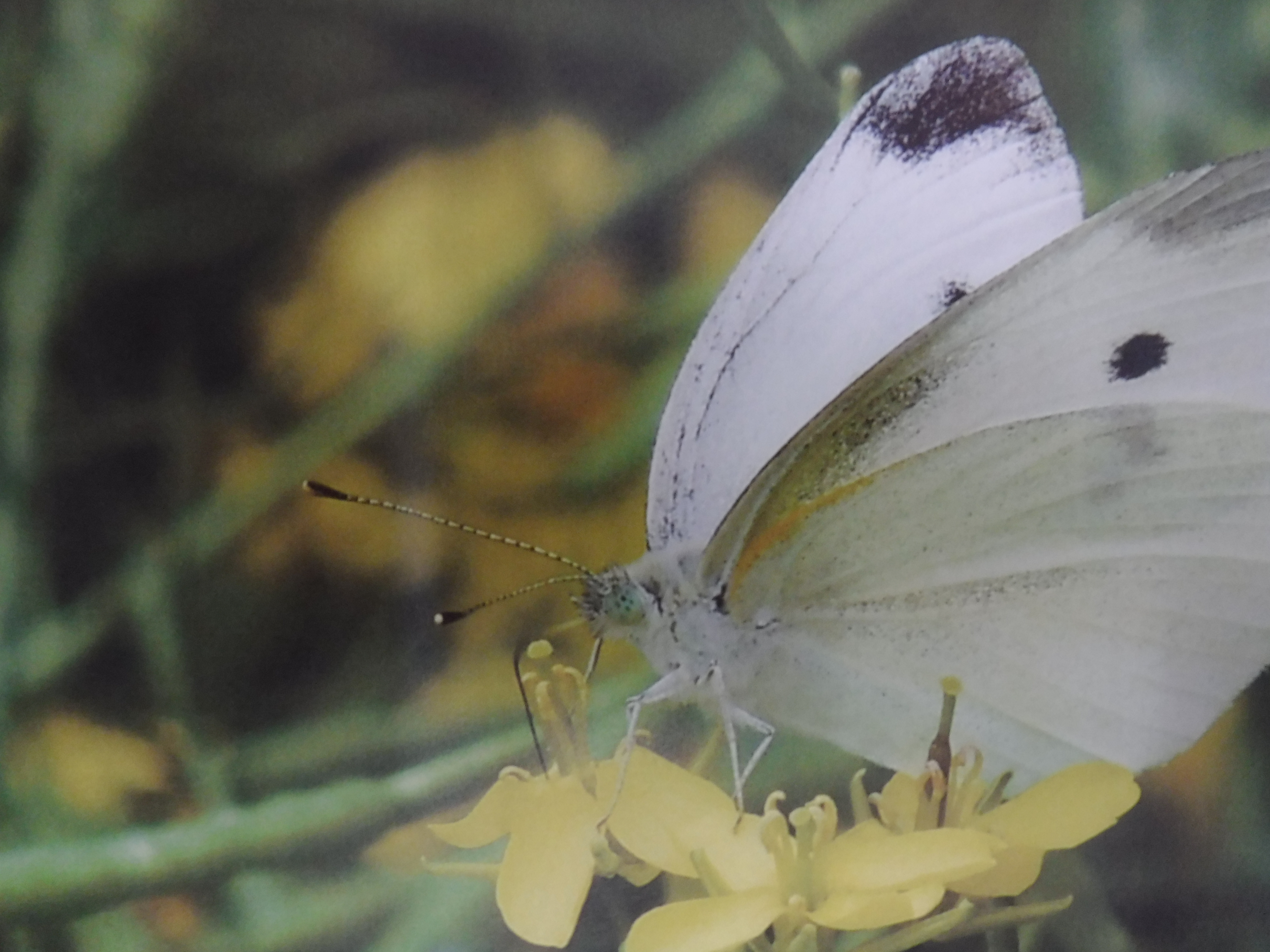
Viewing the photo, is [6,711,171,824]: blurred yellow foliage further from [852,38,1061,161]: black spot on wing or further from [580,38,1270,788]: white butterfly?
[852,38,1061,161]: black spot on wing

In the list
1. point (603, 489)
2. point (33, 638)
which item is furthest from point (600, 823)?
point (33, 638)

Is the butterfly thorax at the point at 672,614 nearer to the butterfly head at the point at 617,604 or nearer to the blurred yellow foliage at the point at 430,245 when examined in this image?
the butterfly head at the point at 617,604

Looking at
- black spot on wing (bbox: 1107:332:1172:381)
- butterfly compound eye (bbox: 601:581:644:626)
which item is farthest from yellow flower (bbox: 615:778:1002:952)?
black spot on wing (bbox: 1107:332:1172:381)

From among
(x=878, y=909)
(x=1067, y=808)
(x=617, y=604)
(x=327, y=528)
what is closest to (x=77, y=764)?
(x=327, y=528)

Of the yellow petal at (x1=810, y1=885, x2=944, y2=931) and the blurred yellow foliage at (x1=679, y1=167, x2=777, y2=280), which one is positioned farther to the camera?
the blurred yellow foliage at (x1=679, y1=167, x2=777, y2=280)

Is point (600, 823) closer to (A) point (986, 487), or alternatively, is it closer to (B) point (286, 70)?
(A) point (986, 487)

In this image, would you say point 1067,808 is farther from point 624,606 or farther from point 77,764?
point 77,764
